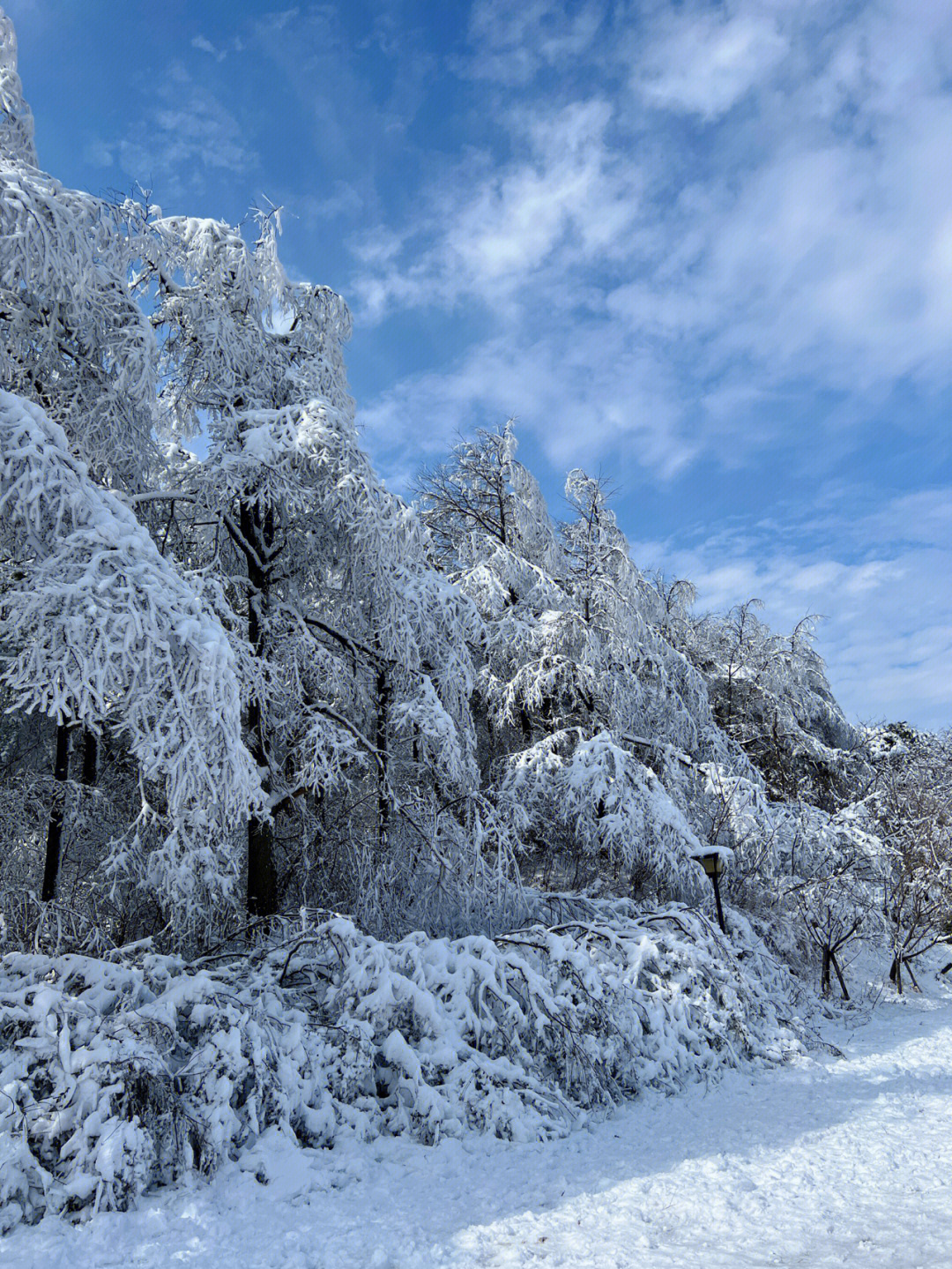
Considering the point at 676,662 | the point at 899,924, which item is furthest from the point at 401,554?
the point at 899,924

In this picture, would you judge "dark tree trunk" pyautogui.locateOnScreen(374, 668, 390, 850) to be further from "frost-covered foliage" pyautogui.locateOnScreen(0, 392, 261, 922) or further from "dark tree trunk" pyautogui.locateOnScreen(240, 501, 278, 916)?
"frost-covered foliage" pyautogui.locateOnScreen(0, 392, 261, 922)

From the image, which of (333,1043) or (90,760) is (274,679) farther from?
(90,760)

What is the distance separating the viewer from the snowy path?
3510 millimetres

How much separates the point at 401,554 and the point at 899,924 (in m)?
8.47

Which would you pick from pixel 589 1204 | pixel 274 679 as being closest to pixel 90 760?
pixel 274 679

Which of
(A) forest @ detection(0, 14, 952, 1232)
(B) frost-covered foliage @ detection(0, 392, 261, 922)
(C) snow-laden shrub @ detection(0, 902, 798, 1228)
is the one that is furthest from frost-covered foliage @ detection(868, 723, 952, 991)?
(B) frost-covered foliage @ detection(0, 392, 261, 922)

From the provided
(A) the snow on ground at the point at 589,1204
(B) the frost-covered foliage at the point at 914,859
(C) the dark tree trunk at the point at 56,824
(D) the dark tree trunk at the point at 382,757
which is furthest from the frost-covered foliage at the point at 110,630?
(B) the frost-covered foliage at the point at 914,859

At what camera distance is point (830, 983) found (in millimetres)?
10180

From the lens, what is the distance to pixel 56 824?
825 centimetres

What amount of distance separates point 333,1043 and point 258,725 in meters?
4.35

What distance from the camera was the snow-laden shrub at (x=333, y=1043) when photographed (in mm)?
4027

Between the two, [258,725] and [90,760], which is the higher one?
[90,760]

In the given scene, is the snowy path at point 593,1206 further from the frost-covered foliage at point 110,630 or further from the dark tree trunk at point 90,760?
the dark tree trunk at point 90,760

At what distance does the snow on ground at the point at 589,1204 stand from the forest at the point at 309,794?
0.28 meters
